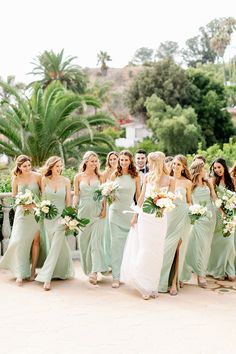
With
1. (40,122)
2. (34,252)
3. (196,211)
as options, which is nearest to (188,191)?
(196,211)

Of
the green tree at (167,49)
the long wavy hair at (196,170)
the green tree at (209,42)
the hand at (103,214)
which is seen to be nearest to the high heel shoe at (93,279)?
the hand at (103,214)

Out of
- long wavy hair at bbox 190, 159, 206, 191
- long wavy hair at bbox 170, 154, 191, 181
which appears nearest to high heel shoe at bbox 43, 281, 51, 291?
long wavy hair at bbox 170, 154, 191, 181

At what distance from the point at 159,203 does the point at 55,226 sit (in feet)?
5.33

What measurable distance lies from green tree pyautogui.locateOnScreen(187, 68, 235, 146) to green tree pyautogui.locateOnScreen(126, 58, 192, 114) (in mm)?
1046

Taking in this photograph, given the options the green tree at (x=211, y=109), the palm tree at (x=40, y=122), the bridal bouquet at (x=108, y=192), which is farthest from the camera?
the green tree at (x=211, y=109)

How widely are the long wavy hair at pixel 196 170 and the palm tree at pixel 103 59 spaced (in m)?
70.9

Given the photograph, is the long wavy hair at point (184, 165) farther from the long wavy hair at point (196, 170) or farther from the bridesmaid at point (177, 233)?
the long wavy hair at point (196, 170)

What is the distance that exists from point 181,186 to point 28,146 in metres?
11.3

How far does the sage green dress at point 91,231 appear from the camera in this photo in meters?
7.09

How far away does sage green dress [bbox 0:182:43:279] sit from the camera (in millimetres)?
7027

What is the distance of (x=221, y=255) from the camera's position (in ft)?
24.6

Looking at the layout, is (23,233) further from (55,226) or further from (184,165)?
(184,165)

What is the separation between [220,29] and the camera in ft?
249

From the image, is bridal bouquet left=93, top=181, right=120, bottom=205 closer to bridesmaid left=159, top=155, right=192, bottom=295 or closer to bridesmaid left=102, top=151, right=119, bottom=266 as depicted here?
bridesmaid left=102, top=151, right=119, bottom=266
